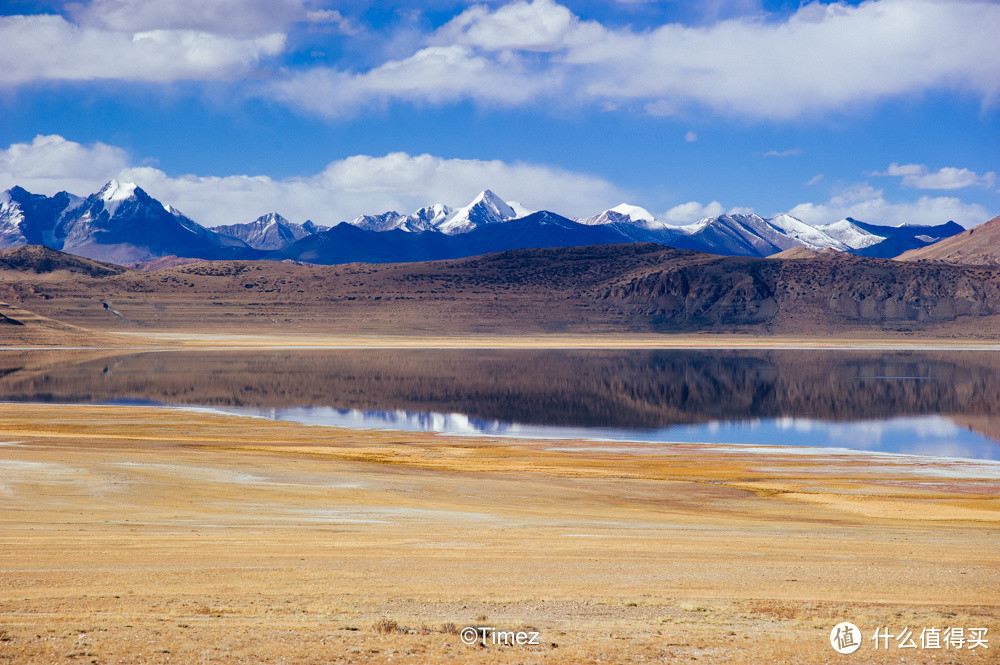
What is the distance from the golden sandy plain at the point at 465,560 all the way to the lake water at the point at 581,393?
13.0 metres

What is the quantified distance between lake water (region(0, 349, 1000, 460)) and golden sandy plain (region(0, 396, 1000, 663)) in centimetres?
1297

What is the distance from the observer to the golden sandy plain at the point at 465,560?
9211mm

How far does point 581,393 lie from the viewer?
2251 inches

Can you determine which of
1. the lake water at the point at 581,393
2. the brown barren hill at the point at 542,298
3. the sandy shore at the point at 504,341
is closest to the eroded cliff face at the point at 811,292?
the brown barren hill at the point at 542,298

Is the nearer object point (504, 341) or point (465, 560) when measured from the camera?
point (465, 560)

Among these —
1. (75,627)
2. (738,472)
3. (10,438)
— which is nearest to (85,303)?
(10,438)

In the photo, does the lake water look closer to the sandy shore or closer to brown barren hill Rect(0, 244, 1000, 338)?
the sandy shore

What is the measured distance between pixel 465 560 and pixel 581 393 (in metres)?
44.1

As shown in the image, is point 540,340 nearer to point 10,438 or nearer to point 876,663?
point 10,438

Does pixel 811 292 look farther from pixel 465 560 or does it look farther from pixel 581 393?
pixel 465 560

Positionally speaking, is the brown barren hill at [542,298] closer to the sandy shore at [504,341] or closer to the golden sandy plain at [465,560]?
the sandy shore at [504,341]

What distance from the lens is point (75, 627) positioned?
9320 millimetres

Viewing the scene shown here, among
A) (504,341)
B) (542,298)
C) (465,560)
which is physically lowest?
(465,560)

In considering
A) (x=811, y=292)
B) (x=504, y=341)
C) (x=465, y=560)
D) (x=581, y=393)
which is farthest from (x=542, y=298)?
(x=465, y=560)
